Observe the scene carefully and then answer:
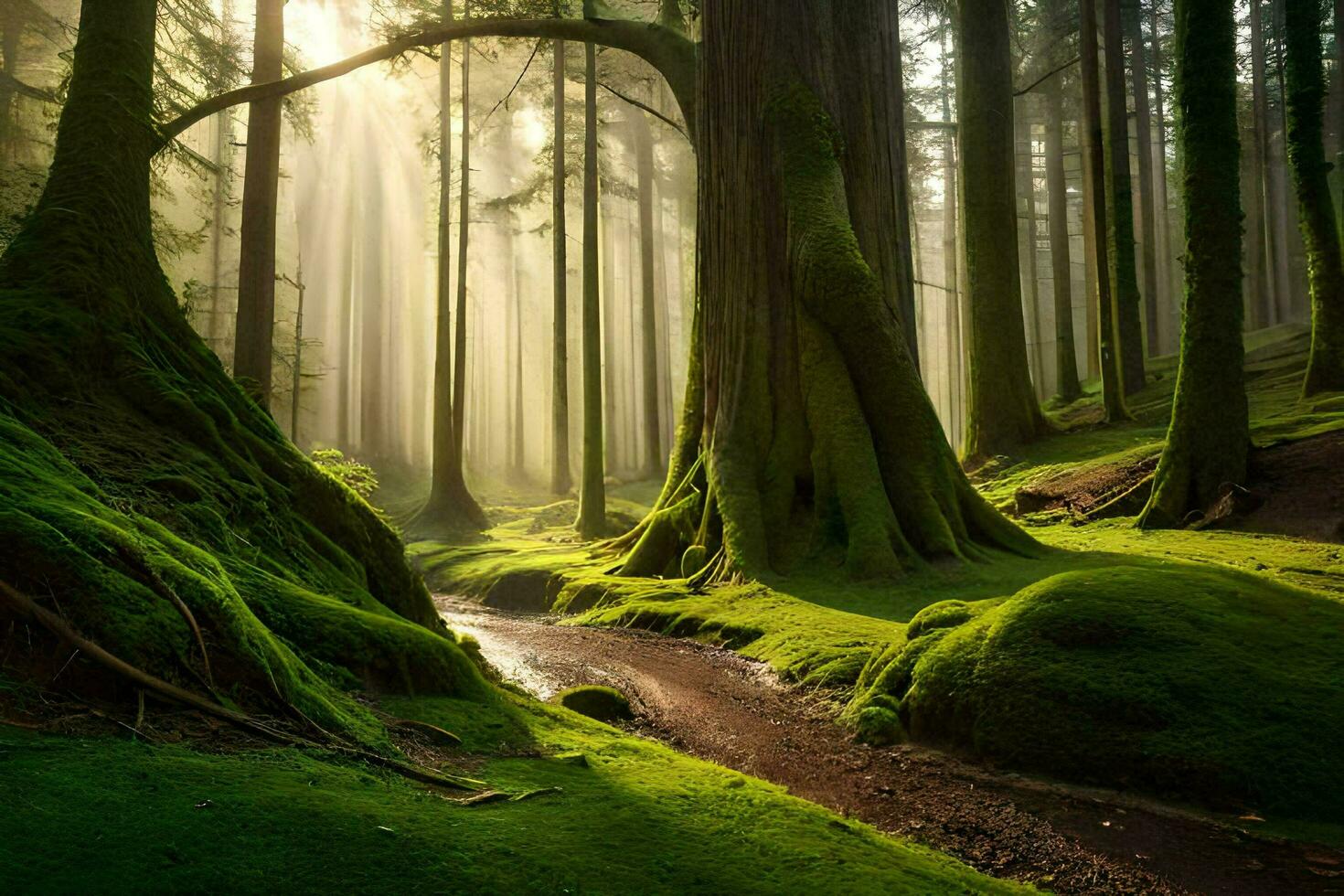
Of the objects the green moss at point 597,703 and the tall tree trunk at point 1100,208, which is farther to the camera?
the tall tree trunk at point 1100,208

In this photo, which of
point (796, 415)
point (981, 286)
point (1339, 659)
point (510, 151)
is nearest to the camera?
point (1339, 659)

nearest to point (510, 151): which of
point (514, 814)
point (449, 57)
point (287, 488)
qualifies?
point (449, 57)

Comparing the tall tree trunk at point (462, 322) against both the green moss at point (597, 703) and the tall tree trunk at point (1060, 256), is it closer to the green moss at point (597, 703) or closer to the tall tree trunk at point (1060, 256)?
the tall tree trunk at point (1060, 256)

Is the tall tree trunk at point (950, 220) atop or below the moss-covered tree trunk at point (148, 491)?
atop

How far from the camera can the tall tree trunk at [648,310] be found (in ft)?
94.2

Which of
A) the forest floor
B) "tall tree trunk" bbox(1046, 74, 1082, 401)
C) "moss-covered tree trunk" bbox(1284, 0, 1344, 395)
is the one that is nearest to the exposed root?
the forest floor

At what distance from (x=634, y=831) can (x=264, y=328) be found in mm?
10827

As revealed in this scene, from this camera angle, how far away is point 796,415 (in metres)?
9.47

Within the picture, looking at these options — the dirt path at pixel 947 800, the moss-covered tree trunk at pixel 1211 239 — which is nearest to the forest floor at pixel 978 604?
the dirt path at pixel 947 800

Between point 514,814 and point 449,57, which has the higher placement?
point 449,57

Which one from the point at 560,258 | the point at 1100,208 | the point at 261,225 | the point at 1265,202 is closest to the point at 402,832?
the point at 261,225

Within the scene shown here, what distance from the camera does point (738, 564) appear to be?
8688 mm

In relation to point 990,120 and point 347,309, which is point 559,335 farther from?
point 347,309

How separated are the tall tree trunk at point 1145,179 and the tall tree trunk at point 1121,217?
1054 centimetres
